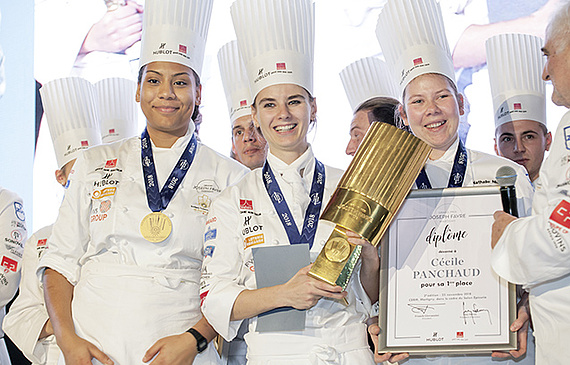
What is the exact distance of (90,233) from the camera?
2.25m

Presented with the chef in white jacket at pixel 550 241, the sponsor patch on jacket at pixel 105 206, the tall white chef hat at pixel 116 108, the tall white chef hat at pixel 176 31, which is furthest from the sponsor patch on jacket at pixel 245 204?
the tall white chef hat at pixel 116 108

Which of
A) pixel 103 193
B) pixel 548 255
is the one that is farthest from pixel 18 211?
pixel 548 255

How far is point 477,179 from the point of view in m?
2.22

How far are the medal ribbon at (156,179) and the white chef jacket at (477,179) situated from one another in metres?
0.84

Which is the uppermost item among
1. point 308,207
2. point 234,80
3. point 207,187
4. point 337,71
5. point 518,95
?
point 337,71

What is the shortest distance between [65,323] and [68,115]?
1434 mm

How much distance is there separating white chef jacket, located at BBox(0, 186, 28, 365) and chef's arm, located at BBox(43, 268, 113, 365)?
58cm

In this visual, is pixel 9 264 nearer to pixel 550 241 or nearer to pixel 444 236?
pixel 444 236

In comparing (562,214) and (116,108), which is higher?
(116,108)

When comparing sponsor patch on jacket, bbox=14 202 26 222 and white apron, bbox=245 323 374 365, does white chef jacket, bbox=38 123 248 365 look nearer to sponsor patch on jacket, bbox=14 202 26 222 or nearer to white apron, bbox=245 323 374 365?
white apron, bbox=245 323 374 365

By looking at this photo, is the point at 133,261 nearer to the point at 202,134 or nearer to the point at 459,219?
the point at 459,219

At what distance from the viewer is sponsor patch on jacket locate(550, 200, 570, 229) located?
5.18 feet

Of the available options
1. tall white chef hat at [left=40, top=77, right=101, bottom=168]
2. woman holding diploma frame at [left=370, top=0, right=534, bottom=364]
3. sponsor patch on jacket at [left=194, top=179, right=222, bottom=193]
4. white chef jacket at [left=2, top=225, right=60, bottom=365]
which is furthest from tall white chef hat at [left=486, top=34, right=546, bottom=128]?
white chef jacket at [left=2, top=225, right=60, bottom=365]

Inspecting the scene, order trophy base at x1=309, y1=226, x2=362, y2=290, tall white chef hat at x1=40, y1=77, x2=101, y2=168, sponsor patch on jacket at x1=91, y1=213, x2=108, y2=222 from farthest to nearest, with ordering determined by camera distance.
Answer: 1. tall white chef hat at x1=40, y1=77, x2=101, y2=168
2. sponsor patch on jacket at x1=91, y1=213, x2=108, y2=222
3. trophy base at x1=309, y1=226, x2=362, y2=290
